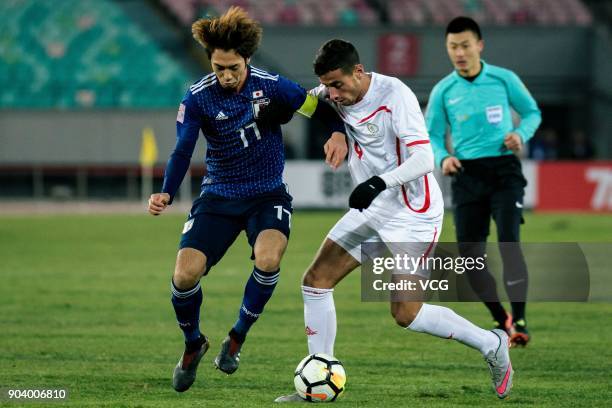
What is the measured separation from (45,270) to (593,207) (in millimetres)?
13730

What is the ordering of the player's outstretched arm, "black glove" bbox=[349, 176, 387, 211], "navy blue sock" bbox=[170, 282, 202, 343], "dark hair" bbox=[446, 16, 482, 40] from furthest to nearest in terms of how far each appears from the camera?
"dark hair" bbox=[446, 16, 482, 40]
"navy blue sock" bbox=[170, 282, 202, 343]
the player's outstretched arm
"black glove" bbox=[349, 176, 387, 211]

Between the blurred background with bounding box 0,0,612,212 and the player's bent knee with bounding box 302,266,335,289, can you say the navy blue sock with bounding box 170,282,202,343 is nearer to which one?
the player's bent knee with bounding box 302,266,335,289

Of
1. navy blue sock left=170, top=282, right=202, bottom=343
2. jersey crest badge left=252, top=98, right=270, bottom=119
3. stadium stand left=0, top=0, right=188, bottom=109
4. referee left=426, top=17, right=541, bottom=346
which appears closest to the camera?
navy blue sock left=170, top=282, right=202, bottom=343

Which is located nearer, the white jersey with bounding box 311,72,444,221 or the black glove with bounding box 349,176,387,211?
the black glove with bounding box 349,176,387,211

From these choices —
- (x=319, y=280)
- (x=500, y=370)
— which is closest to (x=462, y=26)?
(x=319, y=280)

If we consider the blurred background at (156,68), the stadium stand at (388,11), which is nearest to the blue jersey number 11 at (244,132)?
the blurred background at (156,68)

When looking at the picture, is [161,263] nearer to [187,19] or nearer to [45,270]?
[45,270]

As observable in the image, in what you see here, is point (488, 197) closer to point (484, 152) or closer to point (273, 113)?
point (484, 152)

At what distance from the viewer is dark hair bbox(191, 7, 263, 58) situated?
6.63 meters

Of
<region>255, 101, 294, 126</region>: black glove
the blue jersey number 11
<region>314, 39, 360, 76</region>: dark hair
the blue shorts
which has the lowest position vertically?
the blue shorts

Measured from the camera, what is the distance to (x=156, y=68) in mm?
31797

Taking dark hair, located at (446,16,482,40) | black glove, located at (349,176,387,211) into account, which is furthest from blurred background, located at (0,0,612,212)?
black glove, located at (349,176,387,211)

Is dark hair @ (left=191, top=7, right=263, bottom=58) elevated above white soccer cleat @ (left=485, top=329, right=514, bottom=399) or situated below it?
above

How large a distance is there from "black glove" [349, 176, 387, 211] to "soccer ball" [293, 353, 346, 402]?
92cm
